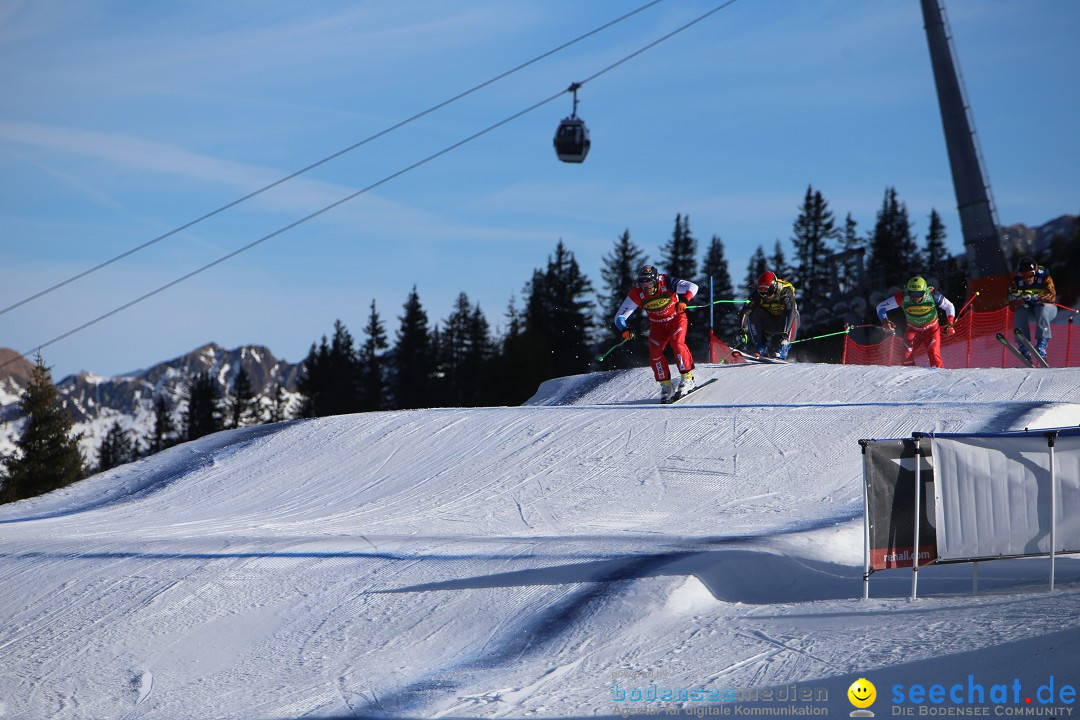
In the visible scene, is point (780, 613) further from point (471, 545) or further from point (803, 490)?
point (803, 490)

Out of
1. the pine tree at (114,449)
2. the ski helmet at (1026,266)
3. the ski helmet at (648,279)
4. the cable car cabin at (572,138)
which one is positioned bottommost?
the pine tree at (114,449)

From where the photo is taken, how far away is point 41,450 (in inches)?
1667

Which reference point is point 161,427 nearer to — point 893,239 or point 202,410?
point 202,410

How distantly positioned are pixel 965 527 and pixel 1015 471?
51 cm

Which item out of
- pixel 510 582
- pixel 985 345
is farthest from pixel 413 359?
pixel 510 582

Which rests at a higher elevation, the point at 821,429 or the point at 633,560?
the point at 821,429

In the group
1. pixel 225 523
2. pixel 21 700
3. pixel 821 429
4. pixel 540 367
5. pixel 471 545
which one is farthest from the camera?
pixel 540 367

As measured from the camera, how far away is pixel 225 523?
10.4 metres

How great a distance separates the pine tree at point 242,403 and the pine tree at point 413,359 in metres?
15.3

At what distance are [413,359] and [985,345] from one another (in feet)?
189

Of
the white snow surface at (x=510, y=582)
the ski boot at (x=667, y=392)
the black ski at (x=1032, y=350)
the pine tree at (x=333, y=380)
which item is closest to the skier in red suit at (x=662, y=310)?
the ski boot at (x=667, y=392)

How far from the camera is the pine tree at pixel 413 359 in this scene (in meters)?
75.1

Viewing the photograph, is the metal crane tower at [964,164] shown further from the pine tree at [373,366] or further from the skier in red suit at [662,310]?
the pine tree at [373,366]

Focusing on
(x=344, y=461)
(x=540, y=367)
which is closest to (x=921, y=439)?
(x=344, y=461)
